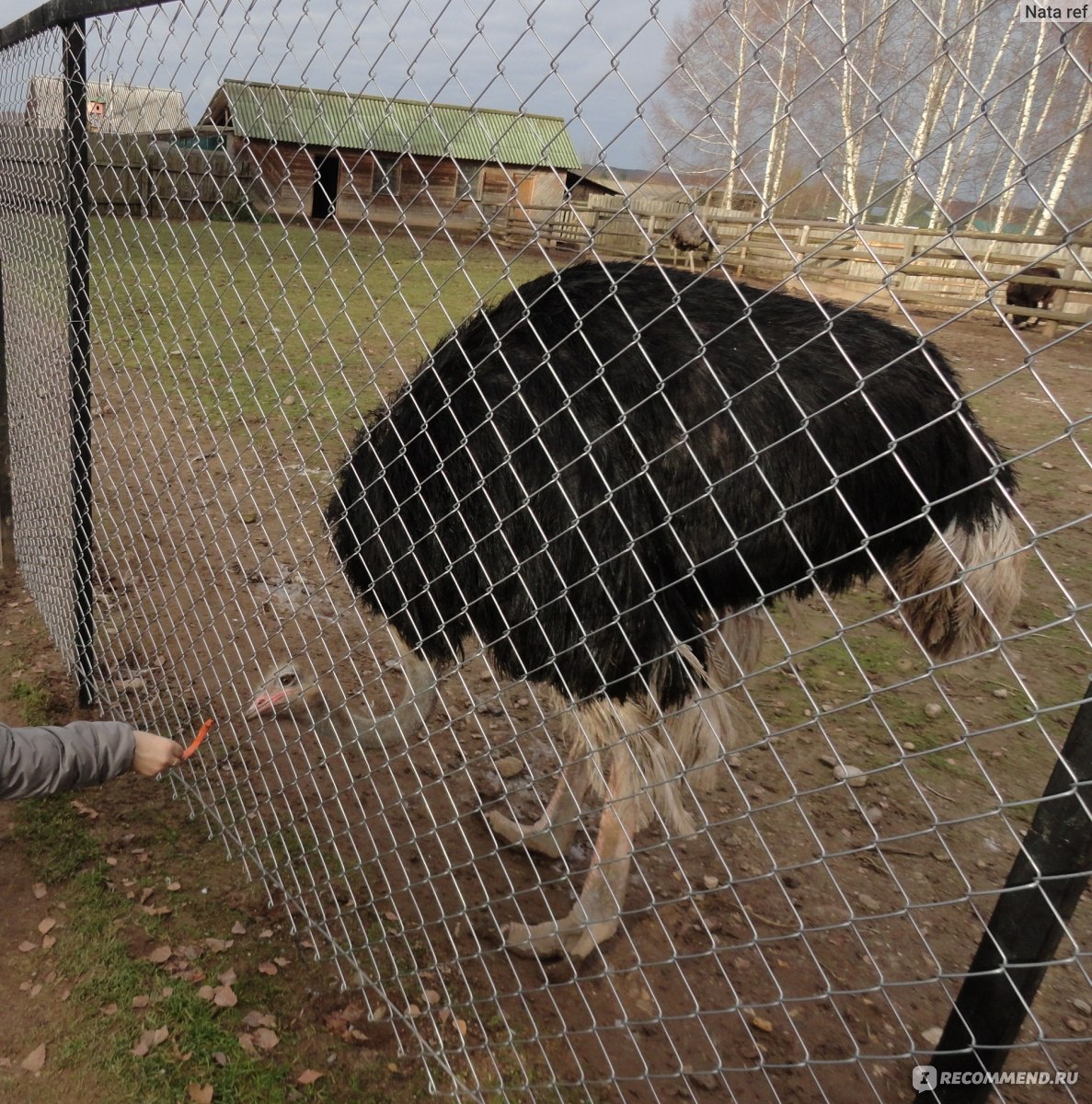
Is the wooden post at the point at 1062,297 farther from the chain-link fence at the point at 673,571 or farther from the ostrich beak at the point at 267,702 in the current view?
the ostrich beak at the point at 267,702

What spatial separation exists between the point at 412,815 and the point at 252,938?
68 cm

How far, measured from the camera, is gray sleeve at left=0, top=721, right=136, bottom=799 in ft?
6.55

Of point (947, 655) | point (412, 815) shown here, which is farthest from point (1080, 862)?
point (412, 815)

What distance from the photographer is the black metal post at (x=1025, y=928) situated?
1101 mm

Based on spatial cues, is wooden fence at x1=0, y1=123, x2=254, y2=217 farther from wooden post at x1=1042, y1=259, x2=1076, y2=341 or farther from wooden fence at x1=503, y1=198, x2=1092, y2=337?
wooden post at x1=1042, y1=259, x2=1076, y2=341

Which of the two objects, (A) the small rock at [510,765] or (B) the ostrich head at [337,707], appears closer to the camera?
(B) the ostrich head at [337,707]

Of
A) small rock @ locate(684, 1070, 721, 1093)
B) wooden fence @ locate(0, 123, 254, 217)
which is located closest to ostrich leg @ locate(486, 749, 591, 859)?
small rock @ locate(684, 1070, 721, 1093)

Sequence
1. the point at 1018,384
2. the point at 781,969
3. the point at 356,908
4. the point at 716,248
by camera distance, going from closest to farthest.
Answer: the point at 716,248 < the point at 356,908 < the point at 781,969 < the point at 1018,384

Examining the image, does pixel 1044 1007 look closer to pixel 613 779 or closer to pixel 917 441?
pixel 613 779

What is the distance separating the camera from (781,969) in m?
2.58

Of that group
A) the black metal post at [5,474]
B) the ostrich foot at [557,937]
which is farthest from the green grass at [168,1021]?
the black metal post at [5,474]

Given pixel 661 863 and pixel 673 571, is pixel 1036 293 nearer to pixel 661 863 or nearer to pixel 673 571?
pixel 661 863

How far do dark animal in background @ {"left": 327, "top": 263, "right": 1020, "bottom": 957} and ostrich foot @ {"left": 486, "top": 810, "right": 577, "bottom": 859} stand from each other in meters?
0.52

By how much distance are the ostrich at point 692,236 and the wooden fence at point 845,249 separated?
2 cm
